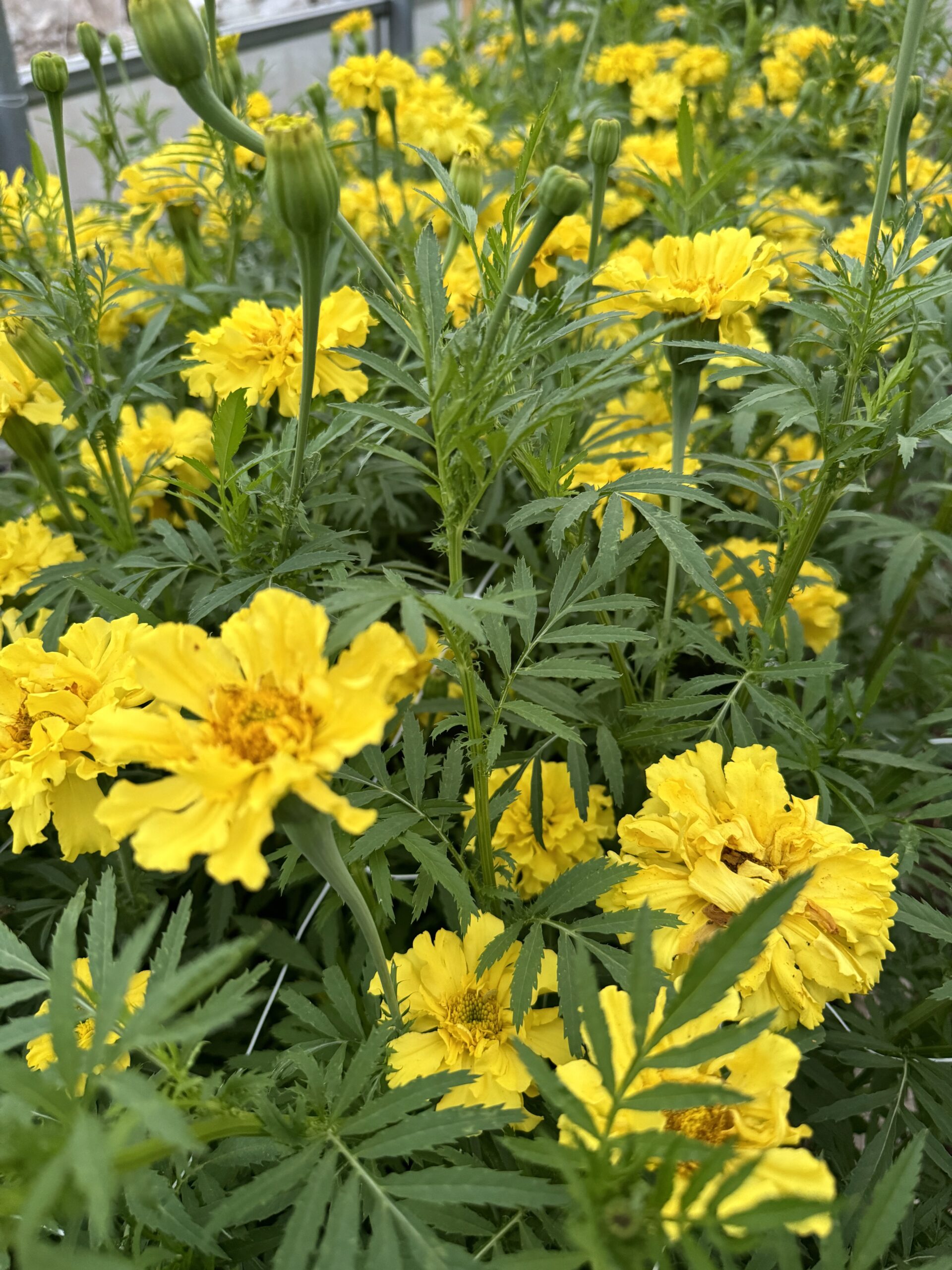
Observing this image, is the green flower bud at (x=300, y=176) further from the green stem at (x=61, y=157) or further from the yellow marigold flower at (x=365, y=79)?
the yellow marigold flower at (x=365, y=79)

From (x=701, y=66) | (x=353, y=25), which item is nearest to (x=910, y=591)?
(x=701, y=66)

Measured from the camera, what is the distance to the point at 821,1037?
0.58m

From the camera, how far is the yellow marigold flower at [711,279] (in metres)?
0.76

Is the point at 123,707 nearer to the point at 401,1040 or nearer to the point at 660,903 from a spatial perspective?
the point at 401,1040

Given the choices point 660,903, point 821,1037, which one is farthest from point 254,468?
point 821,1037

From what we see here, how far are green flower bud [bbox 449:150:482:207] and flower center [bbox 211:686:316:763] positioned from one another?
1.92 ft

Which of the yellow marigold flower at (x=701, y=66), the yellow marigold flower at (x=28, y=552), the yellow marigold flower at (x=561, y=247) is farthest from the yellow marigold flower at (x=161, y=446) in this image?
the yellow marigold flower at (x=701, y=66)

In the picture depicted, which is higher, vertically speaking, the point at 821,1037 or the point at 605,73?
the point at 605,73

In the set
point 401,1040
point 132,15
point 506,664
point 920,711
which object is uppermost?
point 132,15

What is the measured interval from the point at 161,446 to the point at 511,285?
0.71 m

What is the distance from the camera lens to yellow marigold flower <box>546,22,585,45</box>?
2.27 metres

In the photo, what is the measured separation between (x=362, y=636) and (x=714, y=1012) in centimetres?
29

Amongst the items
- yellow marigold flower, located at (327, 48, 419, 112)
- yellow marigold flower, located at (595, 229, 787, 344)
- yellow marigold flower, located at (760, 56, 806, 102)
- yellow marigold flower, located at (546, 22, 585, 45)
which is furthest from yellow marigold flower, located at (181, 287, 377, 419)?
yellow marigold flower, located at (546, 22, 585, 45)

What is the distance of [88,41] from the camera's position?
1105 mm
